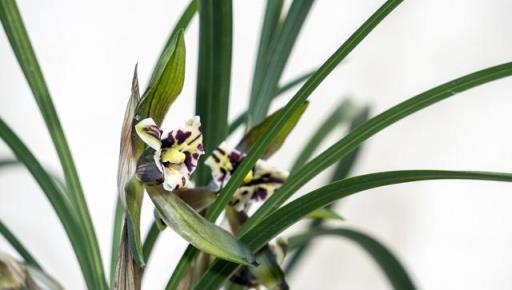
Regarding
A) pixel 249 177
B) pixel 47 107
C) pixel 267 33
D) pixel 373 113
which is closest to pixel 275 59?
pixel 267 33

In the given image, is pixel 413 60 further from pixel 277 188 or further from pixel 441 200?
pixel 277 188

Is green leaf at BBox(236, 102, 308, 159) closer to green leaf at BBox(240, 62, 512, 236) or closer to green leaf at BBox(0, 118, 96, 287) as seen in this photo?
green leaf at BBox(240, 62, 512, 236)

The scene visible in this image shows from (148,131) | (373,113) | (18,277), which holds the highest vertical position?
(373,113)

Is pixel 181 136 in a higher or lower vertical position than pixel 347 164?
lower

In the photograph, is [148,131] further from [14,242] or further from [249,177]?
[14,242]

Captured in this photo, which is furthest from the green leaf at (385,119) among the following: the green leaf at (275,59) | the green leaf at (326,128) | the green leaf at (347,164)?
the green leaf at (347,164)

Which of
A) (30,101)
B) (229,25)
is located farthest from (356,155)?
(30,101)

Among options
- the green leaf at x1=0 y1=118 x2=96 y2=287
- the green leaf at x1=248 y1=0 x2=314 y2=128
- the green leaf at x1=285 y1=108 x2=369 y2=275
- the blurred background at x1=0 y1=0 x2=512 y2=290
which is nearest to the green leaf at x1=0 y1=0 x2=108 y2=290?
the green leaf at x1=0 y1=118 x2=96 y2=287
